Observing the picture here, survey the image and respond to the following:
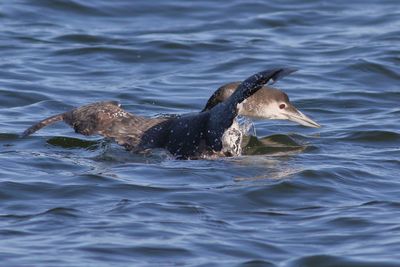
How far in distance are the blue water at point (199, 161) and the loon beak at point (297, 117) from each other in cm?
16

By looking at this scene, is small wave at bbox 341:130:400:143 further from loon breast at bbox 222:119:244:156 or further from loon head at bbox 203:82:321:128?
loon breast at bbox 222:119:244:156

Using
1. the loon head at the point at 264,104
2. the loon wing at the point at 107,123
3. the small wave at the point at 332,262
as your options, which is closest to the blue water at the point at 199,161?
the small wave at the point at 332,262

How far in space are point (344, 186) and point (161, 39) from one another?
22.1 ft

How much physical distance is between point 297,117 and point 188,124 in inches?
50.0

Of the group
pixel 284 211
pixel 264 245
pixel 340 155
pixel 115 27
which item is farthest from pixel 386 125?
pixel 115 27

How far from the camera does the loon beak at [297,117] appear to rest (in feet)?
34.8

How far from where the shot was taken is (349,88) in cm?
1353

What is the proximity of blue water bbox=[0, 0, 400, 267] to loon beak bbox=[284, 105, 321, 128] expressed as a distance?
0.53ft

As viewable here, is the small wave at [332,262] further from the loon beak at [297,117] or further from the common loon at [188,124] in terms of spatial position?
the loon beak at [297,117]

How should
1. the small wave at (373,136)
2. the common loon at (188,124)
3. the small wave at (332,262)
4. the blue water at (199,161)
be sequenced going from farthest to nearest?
the small wave at (373,136)
the common loon at (188,124)
the blue water at (199,161)
the small wave at (332,262)

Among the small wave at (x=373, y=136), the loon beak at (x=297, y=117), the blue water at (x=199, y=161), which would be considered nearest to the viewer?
the blue water at (x=199, y=161)

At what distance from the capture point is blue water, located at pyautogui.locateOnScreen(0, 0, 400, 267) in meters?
7.60

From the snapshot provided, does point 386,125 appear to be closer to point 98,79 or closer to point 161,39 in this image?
point 98,79

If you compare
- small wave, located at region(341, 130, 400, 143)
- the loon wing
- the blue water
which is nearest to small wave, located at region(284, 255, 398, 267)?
the blue water
